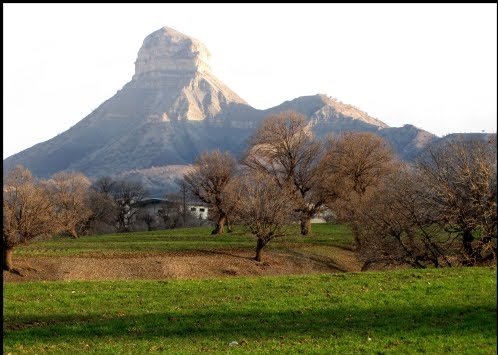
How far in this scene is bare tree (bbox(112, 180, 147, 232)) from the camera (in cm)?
11550

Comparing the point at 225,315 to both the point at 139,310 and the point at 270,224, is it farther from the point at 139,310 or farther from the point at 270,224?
the point at 270,224

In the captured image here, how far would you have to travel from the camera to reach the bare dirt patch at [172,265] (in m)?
39.8

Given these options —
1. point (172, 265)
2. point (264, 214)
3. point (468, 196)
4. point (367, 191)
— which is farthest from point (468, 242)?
point (172, 265)

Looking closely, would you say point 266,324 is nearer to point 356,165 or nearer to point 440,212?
point 440,212

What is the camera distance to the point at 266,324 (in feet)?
54.3

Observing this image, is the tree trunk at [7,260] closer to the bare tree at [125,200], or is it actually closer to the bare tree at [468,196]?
the bare tree at [468,196]

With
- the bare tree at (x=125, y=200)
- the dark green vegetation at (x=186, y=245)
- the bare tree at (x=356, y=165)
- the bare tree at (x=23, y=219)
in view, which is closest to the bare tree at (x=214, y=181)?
the dark green vegetation at (x=186, y=245)

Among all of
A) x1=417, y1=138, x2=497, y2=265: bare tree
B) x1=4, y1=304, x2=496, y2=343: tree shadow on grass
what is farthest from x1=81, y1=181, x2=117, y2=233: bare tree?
x1=4, y1=304, x2=496, y2=343: tree shadow on grass

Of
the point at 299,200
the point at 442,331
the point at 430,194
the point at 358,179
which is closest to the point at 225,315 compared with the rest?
the point at 442,331

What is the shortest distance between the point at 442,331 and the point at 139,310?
9.94m

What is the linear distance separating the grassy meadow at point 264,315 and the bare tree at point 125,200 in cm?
8807

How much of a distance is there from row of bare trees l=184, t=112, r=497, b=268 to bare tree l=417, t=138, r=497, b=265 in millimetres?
58

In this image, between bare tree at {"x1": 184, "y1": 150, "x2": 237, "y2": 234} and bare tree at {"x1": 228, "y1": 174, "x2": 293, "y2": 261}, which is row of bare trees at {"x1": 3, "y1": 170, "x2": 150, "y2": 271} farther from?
bare tree at {"x1": 184, "y1": 150, "x2": 237, "y2": 234}

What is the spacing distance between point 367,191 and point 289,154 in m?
17.6
